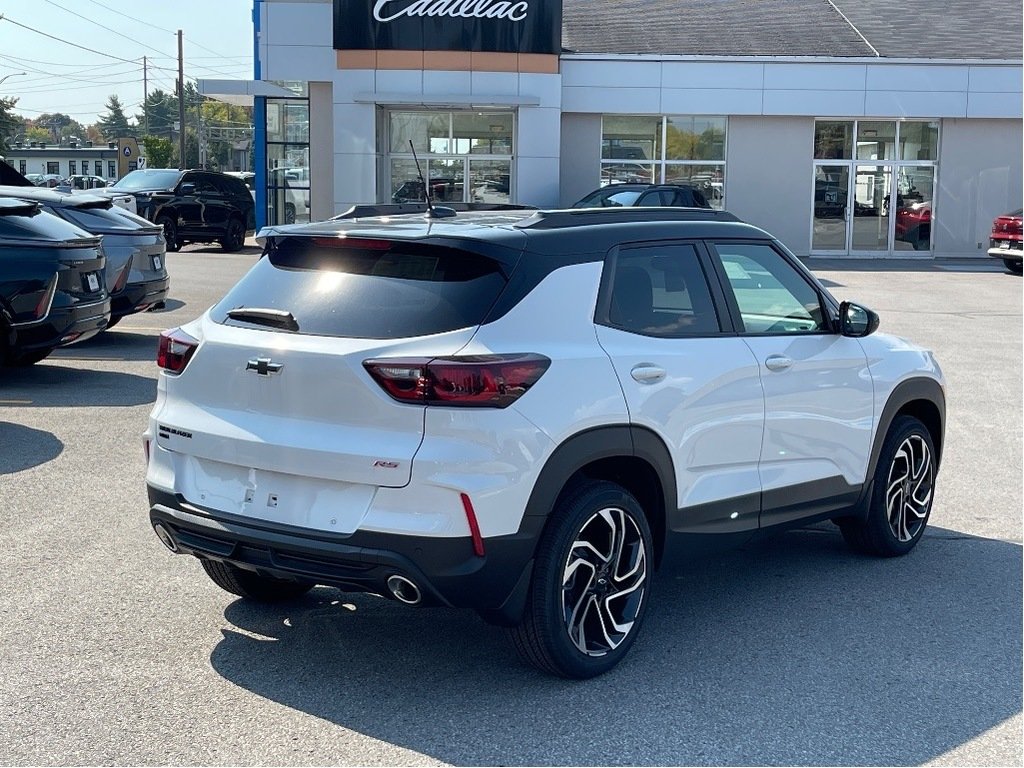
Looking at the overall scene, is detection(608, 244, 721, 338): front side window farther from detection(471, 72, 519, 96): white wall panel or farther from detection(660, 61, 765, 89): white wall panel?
detection(660, 61, 765, 89): white wall panel

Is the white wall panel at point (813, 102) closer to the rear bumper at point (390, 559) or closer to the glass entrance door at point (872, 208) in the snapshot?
the glass entrance door at point (872, 208)

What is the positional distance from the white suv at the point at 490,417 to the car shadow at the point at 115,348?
8.24m

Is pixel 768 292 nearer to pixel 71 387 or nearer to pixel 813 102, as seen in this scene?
pixel 71 387

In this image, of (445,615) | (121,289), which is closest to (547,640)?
(445,615)

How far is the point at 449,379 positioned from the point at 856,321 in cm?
260

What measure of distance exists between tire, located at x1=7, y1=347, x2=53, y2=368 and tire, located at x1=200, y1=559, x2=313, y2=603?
6317mm

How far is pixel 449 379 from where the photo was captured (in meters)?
4.34

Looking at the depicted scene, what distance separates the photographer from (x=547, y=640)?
463 centimetres

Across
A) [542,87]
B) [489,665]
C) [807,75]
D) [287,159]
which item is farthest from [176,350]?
[287,159]

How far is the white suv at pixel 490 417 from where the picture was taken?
4.36 m

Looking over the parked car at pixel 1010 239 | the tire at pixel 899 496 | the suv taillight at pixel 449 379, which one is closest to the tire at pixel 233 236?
the parked car at pixel 1010 239

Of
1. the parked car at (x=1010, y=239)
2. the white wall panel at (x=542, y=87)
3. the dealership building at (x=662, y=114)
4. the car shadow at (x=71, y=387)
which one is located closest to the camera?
the car shadow at (x=71, y=387)

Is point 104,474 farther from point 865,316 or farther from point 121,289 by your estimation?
point 121,289

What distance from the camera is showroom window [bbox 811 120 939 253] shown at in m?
30.7
